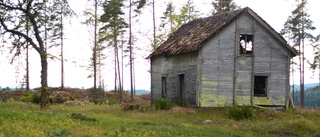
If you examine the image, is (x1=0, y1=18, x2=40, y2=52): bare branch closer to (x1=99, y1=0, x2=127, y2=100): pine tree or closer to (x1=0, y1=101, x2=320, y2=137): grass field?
(x1=0, y1=101, x2=320, y2=137): grass field

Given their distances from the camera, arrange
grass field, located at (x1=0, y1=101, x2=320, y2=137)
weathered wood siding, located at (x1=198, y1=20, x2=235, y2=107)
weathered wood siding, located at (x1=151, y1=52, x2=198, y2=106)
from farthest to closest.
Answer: weathered wood siding, located at (x1=151, y1=52, x2=198, y2=106) < weathered wood siding, located at (x1=198, y1=20, x2=235, y2=107) < grass field, located at (x1=0, y1=101, x2=320, y2=137)

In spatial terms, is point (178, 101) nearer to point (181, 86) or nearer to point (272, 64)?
point (181, 86)

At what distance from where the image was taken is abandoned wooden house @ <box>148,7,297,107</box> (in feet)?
82.5

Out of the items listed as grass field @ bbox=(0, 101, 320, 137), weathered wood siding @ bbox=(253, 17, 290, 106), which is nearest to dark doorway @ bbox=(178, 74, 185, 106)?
grass field @ bbox=(0, 101, 320, 137)

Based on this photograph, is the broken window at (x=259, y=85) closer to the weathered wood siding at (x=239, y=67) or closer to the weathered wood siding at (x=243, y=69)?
the weathered wood siding at (x=239, y=67)

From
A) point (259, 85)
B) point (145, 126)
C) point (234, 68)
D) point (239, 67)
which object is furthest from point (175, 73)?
point (145, 126)

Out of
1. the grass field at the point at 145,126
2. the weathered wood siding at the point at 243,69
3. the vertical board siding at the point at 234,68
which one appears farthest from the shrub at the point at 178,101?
the weathered wood siding at the point at 243,69

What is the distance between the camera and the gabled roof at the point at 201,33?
2511cm

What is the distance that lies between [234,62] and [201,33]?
9.74 ft

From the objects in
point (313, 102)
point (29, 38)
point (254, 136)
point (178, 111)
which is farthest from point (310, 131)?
point (313, 102)

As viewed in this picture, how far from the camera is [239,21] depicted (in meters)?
25.7

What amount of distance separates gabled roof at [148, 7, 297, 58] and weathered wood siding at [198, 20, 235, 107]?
509mm

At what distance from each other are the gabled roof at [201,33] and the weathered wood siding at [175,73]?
2.32ft

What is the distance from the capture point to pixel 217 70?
25375 millimetres
